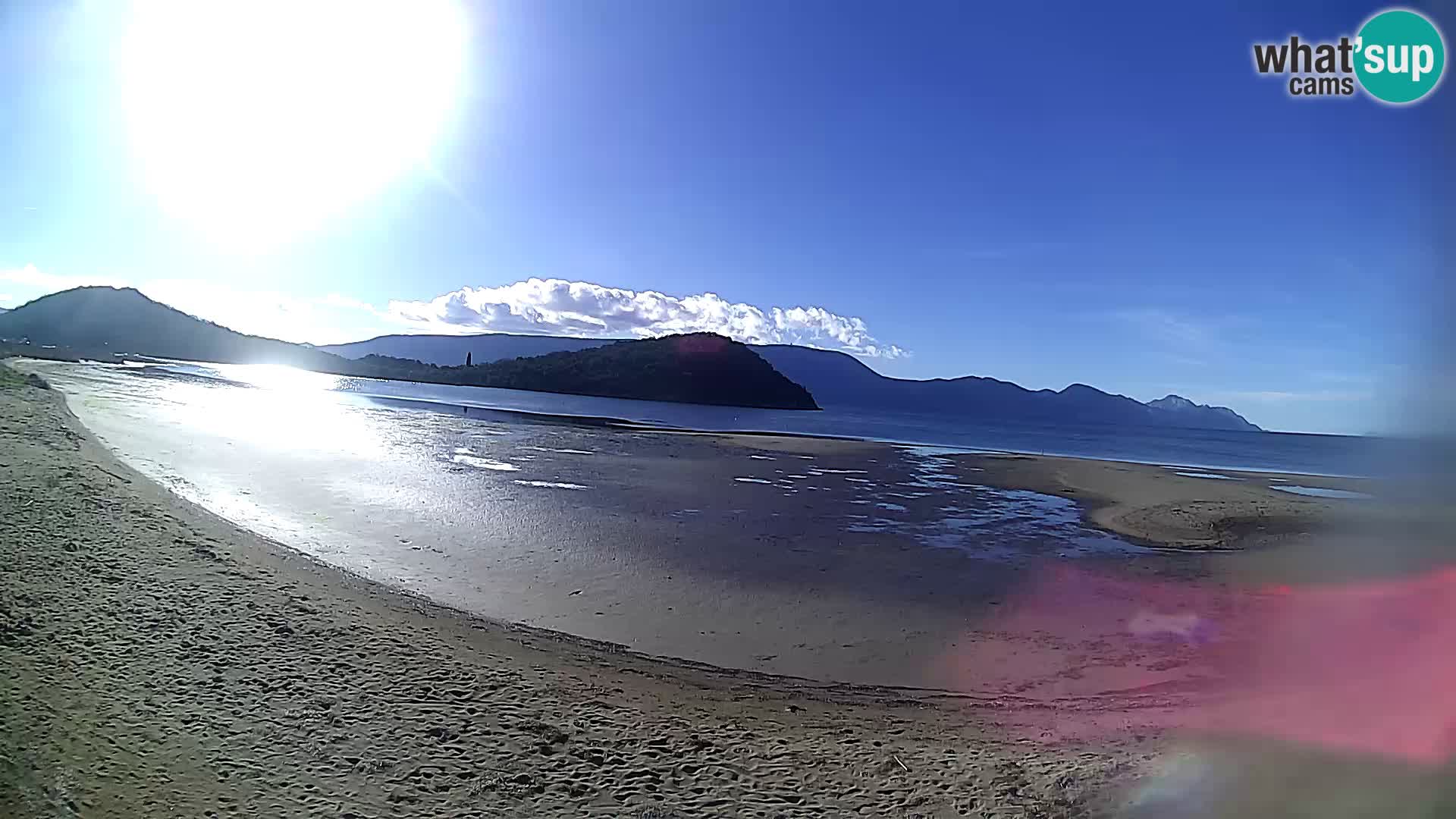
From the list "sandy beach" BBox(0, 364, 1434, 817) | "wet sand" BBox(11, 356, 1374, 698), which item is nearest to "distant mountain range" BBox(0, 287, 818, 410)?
"wet sand" BBox(11, 356, 1374, 698)

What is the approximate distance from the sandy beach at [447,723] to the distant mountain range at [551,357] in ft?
422

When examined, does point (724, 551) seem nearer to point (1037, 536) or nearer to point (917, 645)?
point (917, 645)

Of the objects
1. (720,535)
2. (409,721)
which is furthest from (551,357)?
(409,721)

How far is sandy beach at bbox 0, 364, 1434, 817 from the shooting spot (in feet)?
18.1

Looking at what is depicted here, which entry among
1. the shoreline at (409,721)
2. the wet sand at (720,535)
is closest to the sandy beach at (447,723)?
the shoreline at (409,721)

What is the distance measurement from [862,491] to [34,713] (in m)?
22.4

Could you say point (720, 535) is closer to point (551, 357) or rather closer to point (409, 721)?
point (409, 721)

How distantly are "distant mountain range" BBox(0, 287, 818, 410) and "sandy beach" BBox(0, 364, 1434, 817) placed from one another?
5068 inches

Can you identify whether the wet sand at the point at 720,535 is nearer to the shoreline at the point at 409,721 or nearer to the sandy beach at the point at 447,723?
the sandy beach at the point at 447,723

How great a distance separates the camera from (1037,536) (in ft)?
63.7

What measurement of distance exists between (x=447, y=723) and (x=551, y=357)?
15804 centimetres

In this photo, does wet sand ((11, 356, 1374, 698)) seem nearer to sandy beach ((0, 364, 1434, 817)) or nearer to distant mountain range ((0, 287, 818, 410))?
sandy beach ((0, 364, 1434, 817))

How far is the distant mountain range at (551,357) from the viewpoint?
139 m

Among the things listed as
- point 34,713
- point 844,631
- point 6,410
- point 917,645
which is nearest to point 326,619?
point 34,713
